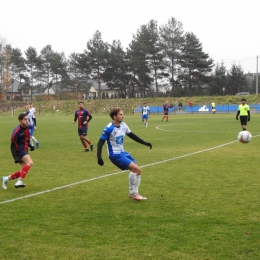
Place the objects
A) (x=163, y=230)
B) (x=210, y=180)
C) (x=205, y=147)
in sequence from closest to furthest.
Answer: (x=163, y=230), (x=210, y=180), (x=205, y=147)

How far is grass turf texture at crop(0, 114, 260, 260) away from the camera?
5875 mm

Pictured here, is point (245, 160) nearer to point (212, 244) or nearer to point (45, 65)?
point (212, 244)

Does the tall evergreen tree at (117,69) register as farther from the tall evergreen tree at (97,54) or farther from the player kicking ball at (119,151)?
the player kicking ball at (119,151)

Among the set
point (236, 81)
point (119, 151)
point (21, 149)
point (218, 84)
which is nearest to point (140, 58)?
point (218, 84)

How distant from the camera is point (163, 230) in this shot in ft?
22.0

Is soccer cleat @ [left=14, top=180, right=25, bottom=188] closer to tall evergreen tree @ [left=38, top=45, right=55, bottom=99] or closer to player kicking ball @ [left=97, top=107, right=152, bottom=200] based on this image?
player kicking ball @ [left=97, top=107, right=152, bottom=200]

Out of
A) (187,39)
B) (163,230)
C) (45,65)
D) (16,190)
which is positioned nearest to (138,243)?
(163,230)

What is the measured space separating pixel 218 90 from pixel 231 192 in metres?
78.2

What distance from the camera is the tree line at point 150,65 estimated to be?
80062mm

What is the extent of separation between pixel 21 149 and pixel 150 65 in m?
72.9

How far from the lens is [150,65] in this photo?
81.8m

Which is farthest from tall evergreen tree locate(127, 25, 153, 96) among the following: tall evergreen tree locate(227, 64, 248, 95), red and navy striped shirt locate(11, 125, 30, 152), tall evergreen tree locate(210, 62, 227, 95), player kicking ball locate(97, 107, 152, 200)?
player kicking ball locate(97, 107, 152, 200)

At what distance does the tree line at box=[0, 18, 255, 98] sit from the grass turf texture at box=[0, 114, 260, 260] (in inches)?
2676

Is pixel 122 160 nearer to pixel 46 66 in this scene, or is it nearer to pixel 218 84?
pixel 218 84
